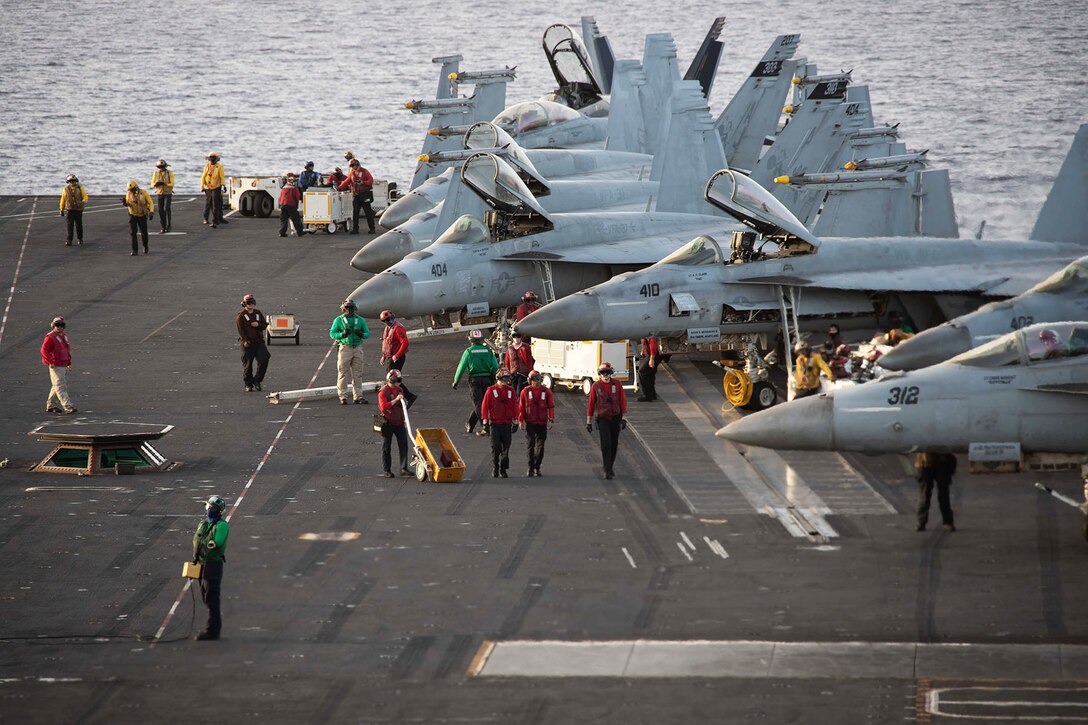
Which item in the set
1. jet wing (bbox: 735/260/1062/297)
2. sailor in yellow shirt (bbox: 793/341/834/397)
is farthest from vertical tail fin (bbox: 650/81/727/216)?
sailor in yellow shirt (bbox: 793/341/834/397)

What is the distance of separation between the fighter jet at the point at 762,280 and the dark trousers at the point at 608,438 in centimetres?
376

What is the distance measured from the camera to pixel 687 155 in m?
31.4

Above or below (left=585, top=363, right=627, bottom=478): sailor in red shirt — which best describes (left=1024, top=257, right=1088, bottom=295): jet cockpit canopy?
above

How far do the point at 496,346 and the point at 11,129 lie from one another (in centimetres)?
7555

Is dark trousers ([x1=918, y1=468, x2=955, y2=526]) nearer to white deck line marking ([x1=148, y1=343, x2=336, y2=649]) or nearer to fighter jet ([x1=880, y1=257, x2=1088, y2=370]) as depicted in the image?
fighter jet ([x1=880, y1=257, x2=1088, y2=370])

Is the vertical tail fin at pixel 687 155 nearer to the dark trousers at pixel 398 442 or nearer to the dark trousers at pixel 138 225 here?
the dark trousers at pixel 398 442

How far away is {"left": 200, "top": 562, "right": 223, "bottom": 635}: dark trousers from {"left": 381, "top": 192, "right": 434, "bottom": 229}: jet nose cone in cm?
2124

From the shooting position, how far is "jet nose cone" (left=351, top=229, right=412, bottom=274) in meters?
31.8

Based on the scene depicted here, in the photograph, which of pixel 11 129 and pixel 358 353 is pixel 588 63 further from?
pixel 11 129

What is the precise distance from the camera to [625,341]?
25719mm

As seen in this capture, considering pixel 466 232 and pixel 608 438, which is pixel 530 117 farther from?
pixel 608 438

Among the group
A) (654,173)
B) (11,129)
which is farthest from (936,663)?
(11,129)

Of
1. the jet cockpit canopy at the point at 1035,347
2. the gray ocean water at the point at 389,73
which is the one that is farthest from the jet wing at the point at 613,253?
the gray ocean water at the point at 389,73

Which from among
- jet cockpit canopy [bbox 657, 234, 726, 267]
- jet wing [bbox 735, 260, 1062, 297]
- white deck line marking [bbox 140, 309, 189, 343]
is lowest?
white deck line marking [bbox 140, 309, 189, 343]
